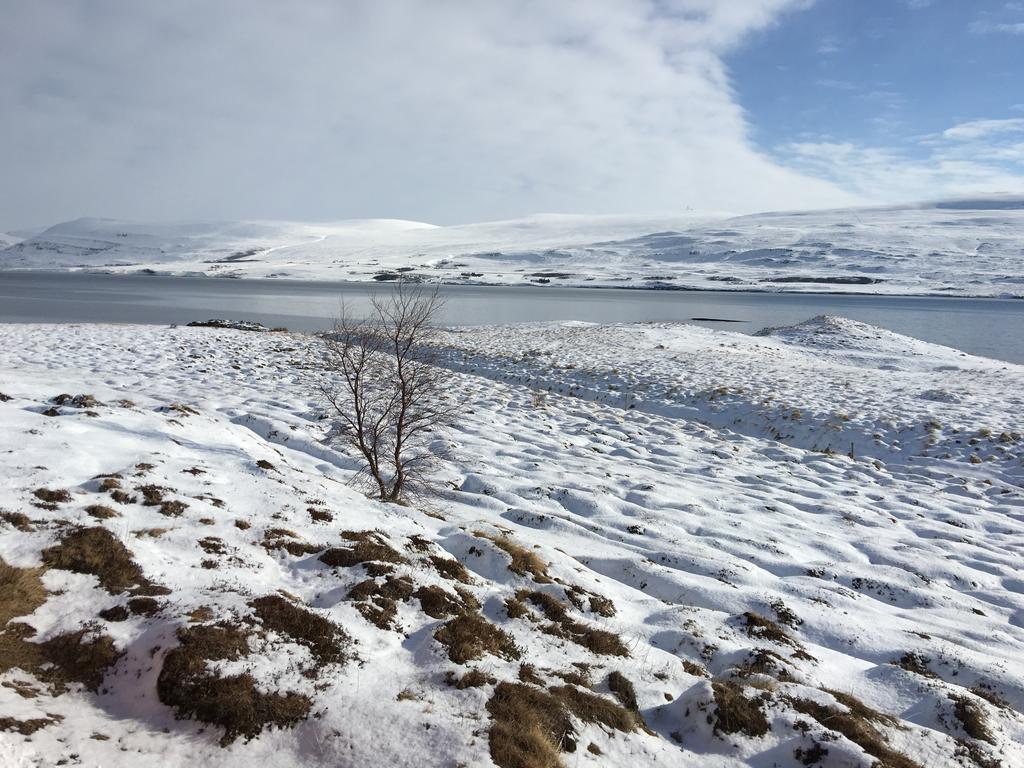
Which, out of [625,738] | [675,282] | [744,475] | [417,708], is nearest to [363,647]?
[417,708]

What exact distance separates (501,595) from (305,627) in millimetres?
2373

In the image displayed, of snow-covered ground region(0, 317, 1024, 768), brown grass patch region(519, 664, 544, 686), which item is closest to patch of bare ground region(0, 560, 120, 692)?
snow-covered ground region(0, 317, 1024, 768)

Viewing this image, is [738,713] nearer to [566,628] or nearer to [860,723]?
[860,723]

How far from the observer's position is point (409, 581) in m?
6.79

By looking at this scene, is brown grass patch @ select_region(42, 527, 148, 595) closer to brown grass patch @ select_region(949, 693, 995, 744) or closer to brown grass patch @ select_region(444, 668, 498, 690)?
brown grass patch @ select_region(444, 668, 498, 690)

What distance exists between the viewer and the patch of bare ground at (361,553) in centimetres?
700

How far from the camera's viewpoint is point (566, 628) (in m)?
6.70

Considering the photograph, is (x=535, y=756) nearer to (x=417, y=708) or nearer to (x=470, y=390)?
(x=417, y=708)

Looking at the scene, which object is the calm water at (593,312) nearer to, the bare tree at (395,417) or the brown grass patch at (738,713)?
the bare tree at (395,417)

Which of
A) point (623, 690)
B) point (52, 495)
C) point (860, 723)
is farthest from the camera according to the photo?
point (52, 495)

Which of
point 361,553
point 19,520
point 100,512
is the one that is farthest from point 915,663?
point 19,520

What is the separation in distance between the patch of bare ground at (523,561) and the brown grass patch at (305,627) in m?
2.74

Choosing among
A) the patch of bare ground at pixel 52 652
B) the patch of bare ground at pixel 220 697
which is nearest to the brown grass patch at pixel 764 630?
the patch of bare ground at pixel 220 697

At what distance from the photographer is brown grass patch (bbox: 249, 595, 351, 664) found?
5301mm
